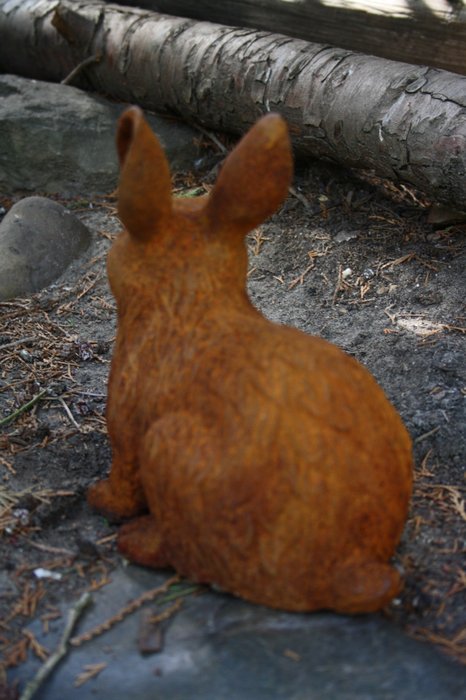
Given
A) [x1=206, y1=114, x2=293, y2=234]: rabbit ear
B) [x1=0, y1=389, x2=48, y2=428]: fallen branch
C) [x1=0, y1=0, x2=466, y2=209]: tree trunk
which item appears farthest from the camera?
[x1=0, y1=0, x2=466, y2=209]: tree trunk

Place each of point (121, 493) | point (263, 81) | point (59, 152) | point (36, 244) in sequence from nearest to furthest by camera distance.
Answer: point (121, 493) → point (36, 244) → point (263, 81) → point (59, 152)

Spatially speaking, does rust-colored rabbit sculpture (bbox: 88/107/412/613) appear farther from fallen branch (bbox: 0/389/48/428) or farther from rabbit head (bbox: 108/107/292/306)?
fallen branch (bbox: 0/389/48/428)

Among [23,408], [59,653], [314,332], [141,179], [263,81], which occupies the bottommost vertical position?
[23,408]

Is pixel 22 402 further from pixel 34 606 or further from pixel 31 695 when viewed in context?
pixel 31 695

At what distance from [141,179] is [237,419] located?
74 centimetres

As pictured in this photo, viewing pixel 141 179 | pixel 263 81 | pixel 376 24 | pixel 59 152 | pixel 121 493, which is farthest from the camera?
pixel 59 152

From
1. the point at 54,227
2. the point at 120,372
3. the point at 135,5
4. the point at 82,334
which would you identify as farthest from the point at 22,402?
the point at 135,5

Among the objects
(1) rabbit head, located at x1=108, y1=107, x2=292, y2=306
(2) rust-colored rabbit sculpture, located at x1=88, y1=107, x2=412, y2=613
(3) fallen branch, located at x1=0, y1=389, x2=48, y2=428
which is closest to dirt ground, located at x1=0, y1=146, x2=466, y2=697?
(3) fallen branch, located at x1=0, y1=389, x2=48, y2=428

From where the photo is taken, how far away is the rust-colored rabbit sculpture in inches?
90.7

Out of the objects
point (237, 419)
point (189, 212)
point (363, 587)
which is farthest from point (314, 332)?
point (363, 587)

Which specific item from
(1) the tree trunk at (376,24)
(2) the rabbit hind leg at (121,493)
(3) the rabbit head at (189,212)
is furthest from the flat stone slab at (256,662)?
(1) the tree trunk at (376,24)

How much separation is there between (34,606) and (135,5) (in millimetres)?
5454

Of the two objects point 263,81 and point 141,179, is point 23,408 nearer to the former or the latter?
point 141,179

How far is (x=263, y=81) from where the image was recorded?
5152 millimetres
